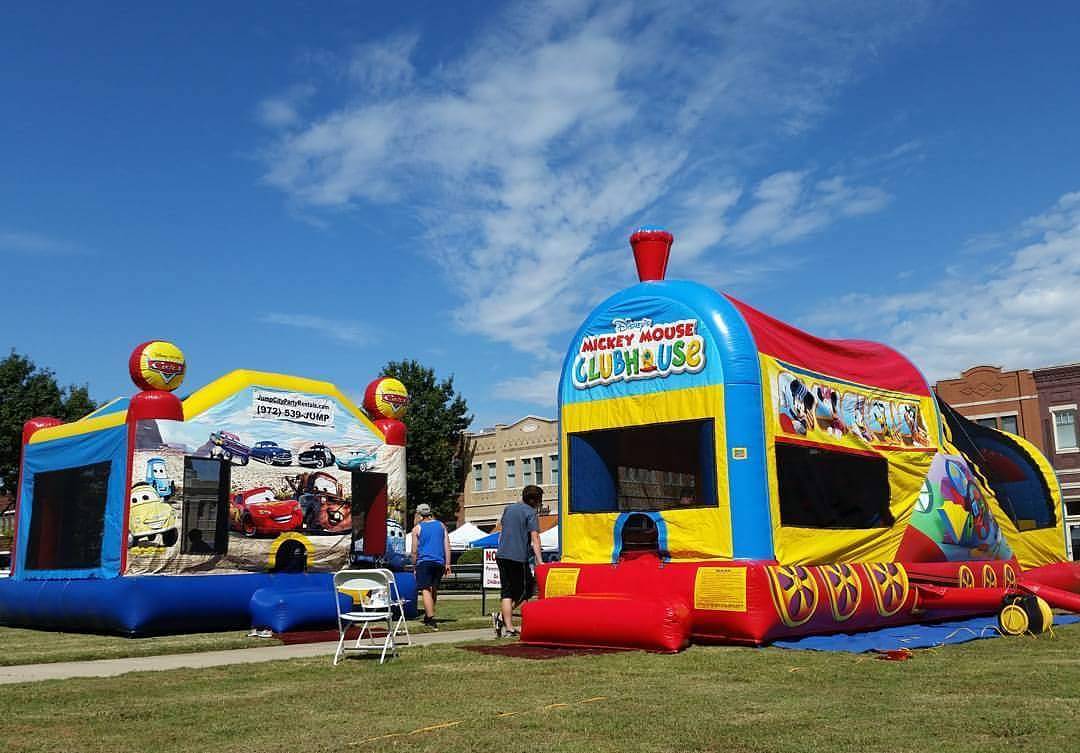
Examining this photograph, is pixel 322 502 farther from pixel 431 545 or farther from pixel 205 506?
pixel 431 545

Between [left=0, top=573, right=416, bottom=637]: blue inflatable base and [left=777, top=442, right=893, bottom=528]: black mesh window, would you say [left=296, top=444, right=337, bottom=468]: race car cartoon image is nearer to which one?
[left=0, top=573, right=416, bottom=637]: blue inflatable base

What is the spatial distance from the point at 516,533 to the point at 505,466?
39043 millimetres

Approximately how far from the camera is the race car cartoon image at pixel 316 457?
1410 centimetres

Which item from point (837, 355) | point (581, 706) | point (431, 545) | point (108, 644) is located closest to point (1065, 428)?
point (837, 355)

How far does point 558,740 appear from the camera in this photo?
5.02m

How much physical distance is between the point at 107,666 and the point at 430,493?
3615 centimetres

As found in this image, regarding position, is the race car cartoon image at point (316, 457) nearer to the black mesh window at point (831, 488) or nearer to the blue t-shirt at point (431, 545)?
the blue t-shirt at point (431, 545)

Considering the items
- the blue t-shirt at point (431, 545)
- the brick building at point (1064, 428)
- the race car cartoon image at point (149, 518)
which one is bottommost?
the blue t-shirt at point (431, 545)

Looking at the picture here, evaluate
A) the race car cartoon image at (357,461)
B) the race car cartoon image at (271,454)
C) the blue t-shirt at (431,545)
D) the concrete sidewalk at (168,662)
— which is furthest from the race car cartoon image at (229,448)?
the concrete sidewalk at (168,662)

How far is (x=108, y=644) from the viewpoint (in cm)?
1111

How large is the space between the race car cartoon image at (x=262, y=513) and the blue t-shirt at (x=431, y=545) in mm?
2482

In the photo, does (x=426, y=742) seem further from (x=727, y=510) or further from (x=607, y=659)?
(x=727, y=510)

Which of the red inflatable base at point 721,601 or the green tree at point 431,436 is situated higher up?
the green tree at point 431,436

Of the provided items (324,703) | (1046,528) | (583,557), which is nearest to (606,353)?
(583,557)
